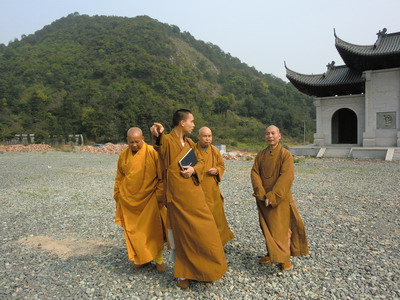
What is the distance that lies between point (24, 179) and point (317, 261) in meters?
10.4

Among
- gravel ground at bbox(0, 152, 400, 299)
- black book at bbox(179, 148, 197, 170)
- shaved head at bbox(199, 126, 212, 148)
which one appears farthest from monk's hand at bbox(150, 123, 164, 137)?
gravel ground at bbox(0, 152, 400, 299)

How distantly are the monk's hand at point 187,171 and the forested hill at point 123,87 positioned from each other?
32210 millimetres

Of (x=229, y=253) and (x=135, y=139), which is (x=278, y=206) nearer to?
(x=229, y=253)

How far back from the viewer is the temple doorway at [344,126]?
21150 millimetres

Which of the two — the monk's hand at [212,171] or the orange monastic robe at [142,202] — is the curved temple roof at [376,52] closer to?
the monk's hand at [212,171]

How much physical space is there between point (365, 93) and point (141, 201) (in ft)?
58.7

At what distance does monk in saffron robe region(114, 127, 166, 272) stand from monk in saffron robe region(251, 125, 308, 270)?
117 cm

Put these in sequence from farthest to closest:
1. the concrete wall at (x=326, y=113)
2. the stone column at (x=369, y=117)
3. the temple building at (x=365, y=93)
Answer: the concrete wall at (x=326, y=113)
the stone column at (x=369, y=117)
the temple building at (x=365, y=93)

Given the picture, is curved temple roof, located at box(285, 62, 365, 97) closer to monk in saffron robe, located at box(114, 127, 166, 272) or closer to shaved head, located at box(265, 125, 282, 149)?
shaved head, located at box(265, 125, 282, 149)

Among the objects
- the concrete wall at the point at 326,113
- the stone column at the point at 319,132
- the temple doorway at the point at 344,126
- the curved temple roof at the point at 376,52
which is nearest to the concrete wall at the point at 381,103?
the curved temple roof at the point at 376,52

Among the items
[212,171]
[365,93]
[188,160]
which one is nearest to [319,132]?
[365,93]

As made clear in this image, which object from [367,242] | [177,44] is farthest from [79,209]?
[177,44]

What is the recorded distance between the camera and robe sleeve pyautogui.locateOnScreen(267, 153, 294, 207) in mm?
3350

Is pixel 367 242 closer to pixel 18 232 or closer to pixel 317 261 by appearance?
pixel 317 261
